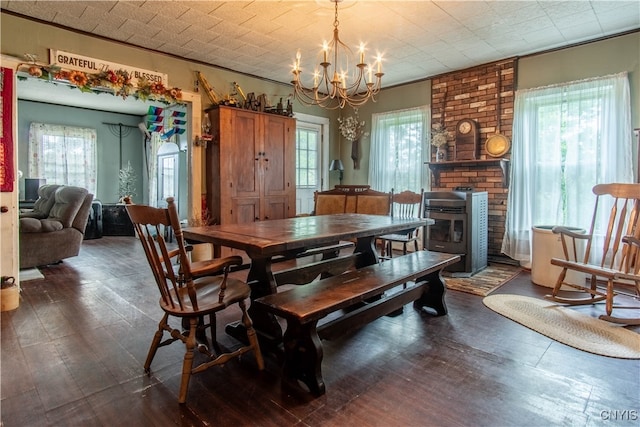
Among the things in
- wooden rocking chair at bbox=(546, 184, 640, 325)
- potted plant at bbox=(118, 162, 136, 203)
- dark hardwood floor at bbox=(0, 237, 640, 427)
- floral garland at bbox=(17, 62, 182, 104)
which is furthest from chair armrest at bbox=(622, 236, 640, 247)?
potted plant at bbox=(118, 162, 136, 203)

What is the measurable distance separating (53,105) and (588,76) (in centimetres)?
930

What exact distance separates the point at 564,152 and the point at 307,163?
3.68 m

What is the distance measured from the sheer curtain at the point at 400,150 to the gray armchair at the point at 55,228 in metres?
4.38

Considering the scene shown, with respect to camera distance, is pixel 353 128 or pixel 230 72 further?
pixel 353 128

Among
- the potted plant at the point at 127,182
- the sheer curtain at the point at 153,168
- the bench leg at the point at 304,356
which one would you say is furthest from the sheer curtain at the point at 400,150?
the potted plant at the point at 127,182

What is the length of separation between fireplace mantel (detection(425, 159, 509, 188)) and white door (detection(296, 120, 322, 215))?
6.51 ft

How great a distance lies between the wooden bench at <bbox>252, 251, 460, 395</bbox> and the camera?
1.83 m

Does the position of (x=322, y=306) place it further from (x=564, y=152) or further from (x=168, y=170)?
(x=168, y=170)

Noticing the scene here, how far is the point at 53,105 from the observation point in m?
7.49

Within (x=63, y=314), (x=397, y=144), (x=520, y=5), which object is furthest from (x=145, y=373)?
(x=397, y=144)

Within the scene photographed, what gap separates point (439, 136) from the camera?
16.6 ft

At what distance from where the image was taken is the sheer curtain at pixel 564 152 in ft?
12.5

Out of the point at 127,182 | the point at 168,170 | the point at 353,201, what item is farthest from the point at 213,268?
the point at 127,182

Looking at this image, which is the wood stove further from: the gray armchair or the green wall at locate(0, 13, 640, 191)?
the gray armchair
